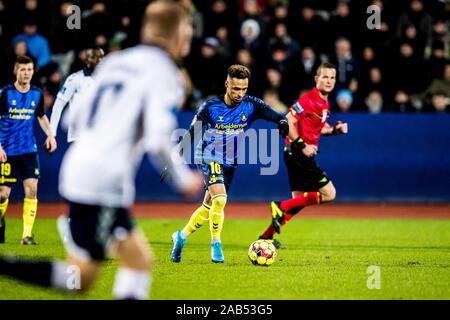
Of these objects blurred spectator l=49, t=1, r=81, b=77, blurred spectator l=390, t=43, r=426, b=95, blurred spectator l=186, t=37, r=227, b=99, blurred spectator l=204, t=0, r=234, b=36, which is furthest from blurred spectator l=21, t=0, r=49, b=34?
blurred spectator l=390, t=43, r=426, b=95

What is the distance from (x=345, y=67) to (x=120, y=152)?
11886mm

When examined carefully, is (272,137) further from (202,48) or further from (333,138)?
(202,48)

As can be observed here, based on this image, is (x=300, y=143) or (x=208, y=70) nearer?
(x=300, y=143)

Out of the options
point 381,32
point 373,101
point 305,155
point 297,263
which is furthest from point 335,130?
point 381,32

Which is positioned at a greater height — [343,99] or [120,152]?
[120,152]

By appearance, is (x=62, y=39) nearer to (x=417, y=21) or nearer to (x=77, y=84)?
(x=77, y=84)

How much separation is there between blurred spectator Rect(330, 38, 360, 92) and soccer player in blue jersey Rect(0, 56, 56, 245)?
25.0 ft

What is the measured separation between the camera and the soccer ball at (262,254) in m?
8.20

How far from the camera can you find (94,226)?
446 centimetres

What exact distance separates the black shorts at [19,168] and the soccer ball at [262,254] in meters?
3.51

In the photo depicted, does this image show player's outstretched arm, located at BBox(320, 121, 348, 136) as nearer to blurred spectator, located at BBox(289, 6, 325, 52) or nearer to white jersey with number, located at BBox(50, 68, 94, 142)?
white jersey with number, located at BBox(50, 68, 94, 142)

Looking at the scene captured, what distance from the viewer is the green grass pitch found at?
21.6 ft

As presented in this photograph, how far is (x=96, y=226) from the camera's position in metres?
4.46
